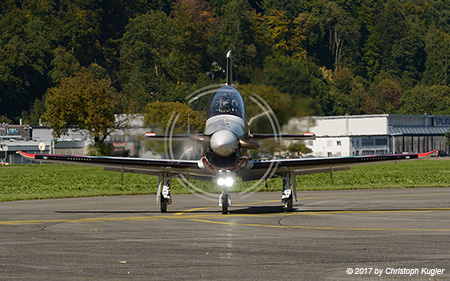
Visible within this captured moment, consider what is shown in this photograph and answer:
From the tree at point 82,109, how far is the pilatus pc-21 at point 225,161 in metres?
74.9

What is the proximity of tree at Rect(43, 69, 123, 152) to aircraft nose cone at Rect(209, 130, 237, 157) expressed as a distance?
78773mm

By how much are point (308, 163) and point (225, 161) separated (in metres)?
3.43

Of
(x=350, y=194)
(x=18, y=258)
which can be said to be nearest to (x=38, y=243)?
(x=18, y=258)

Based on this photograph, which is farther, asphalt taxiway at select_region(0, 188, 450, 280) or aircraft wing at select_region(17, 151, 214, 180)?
aircraft wing at select_region(17, 151, 214, 180)

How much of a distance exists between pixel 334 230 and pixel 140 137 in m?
29.6

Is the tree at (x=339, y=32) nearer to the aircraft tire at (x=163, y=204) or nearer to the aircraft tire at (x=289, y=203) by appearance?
the aircraft tire at (x=289, y=203)

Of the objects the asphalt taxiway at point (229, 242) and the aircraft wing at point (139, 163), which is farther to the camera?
the aircraft wing at point (139, 163)

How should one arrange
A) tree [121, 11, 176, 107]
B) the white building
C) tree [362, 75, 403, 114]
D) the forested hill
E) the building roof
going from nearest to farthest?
the white building, the building roof, the forested hill, tree [121, 11, 176, 107], tree [362, 75, 403, 114]

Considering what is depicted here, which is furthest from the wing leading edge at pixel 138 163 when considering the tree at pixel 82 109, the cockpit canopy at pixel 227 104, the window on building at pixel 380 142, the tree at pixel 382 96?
the tree at pixel 382 96

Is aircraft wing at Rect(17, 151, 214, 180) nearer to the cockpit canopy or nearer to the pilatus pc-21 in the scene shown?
the pilatus pc-21

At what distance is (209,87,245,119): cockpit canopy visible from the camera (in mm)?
23453

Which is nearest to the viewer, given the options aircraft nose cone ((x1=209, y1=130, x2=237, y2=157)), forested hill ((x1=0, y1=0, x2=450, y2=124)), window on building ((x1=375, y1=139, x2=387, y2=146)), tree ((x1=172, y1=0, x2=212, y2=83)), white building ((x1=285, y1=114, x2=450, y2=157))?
aircraft nose cone ((x1=209, y1=130, x2=237, y2=157))

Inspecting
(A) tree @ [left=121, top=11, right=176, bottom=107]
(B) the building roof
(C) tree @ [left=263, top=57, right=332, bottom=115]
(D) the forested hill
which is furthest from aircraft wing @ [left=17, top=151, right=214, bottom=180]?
(A) tree @ [left=121, top=11, right=176, bottom=107]

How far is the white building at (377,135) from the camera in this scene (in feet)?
383
